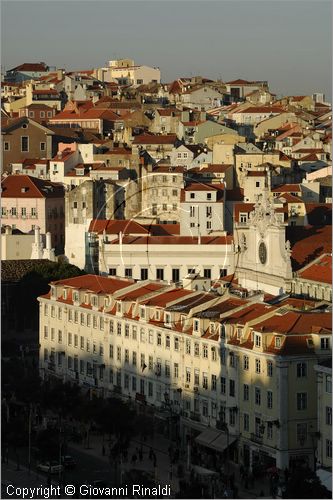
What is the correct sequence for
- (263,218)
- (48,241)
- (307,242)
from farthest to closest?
(48,241) < (307,242) < (263,218)

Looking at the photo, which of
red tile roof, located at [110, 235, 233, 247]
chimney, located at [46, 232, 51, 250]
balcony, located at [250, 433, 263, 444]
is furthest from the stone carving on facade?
balcony, located at [250, 433, 263, 444]

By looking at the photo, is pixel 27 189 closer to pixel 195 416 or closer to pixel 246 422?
pixel 195 416

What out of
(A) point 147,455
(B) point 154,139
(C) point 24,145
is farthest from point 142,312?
(C) point 24,145

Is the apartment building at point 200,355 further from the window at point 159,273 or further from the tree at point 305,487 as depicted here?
the window at point 159,273

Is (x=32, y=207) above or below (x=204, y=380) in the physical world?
above

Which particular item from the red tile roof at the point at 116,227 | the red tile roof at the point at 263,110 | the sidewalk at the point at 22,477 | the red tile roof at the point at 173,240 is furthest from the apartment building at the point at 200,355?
the red tile roof at the point at 263,110
